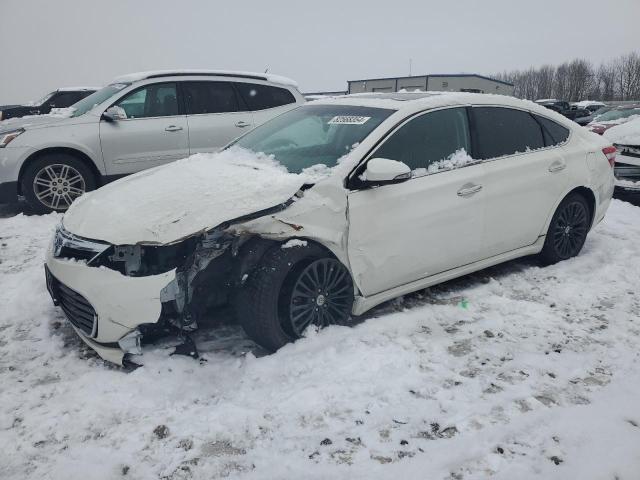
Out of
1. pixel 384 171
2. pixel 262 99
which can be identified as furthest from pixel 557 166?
pixel 262 99

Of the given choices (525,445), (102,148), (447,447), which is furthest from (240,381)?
(102,148)

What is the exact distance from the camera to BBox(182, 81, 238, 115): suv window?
7.17m

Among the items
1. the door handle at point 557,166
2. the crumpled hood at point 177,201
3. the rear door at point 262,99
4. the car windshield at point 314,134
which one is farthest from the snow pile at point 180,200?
the rear door at point 262,99

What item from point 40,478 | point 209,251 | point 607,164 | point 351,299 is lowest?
point 40,478

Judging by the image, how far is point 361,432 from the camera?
2488 millimetres

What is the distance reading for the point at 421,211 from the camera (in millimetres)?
3588

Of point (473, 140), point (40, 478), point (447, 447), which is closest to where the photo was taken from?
point (40, 478)

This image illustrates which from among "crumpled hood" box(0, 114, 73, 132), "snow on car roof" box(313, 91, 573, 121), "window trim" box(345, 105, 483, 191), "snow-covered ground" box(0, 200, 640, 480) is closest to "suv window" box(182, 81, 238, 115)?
"crumpled hood" box(0, 114, 73, 132)

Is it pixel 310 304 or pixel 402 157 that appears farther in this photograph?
pixel 402 157

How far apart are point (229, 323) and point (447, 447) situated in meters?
1.87

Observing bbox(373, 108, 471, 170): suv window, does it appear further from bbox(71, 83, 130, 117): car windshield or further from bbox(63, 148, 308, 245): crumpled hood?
bbox(71, 83, 130, 117): car windshield

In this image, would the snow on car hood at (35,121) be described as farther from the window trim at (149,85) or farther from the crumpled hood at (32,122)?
the window trim at (149,85)

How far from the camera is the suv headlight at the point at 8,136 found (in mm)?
6209

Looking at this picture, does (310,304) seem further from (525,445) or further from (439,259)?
(525,445)
